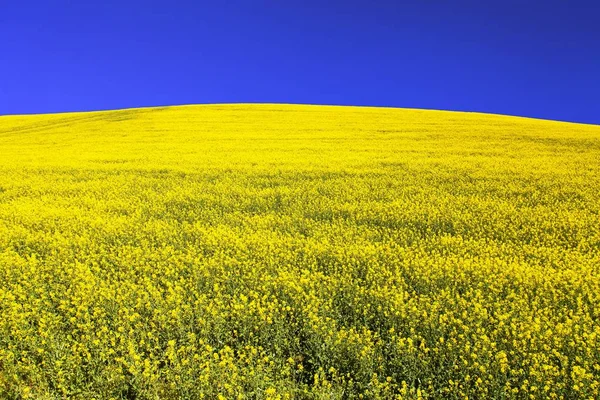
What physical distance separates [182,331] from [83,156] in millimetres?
14136

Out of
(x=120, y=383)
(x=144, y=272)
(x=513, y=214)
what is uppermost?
(x=513, y=214)

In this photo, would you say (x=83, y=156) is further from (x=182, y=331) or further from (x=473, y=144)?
(x=473, y=144)

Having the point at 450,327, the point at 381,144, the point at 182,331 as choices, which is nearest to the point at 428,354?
the point at 450,327

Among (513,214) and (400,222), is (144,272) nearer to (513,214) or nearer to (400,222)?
(400,222)

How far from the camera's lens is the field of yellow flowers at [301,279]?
13.6 ft

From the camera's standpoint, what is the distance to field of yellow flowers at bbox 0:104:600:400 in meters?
4.14

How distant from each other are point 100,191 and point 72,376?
8.39 m

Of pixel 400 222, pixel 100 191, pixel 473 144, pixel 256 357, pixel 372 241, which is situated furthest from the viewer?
pixel 473 144

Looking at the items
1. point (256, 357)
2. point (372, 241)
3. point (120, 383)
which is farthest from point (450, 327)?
point (120, 383)

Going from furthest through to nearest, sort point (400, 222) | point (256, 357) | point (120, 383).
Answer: point (400, 222) < point (256, 357) < point (120, 383)

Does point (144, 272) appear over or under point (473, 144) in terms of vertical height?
under

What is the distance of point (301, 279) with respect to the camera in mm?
5945

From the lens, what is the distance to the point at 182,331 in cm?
485

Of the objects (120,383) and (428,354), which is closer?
(120,383)
